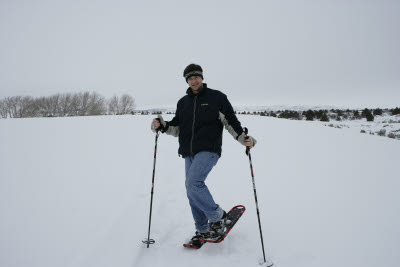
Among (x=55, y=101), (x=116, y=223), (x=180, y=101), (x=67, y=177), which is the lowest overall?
(x=116, y=223)

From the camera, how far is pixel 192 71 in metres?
3.54

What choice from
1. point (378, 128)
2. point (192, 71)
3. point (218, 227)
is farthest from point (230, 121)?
point (378, 128)

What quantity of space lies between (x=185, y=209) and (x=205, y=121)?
2.20 meters

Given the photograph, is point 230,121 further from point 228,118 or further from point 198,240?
point 198,240

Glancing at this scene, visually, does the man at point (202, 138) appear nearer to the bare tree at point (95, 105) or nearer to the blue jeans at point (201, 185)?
the blue jeans at point (201, 185)

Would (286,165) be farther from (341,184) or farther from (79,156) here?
(79,156)

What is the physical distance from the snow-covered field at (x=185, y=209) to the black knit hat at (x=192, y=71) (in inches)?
99.4

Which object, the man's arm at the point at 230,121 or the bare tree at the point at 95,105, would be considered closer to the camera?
the man's arm at the point at 230,121

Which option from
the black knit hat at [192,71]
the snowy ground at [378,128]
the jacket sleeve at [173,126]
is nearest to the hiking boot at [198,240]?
the jacket sleeve at [173,126]

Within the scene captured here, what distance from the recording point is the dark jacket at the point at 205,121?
3484 mm

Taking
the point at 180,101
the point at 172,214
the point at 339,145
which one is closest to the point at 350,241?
the point at 172,214

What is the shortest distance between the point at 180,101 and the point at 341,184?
441 cm

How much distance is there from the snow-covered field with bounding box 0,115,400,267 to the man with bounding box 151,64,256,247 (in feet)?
1.51

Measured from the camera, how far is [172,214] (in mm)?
4621
